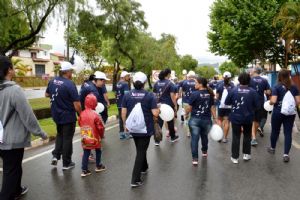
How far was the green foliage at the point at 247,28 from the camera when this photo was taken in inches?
1126

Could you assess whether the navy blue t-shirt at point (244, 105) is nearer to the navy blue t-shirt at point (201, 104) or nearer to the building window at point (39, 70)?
the navy blue t-shirt at point (201, 104)

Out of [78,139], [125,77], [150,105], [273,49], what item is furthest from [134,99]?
[273,49]

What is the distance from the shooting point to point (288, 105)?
7.70 m

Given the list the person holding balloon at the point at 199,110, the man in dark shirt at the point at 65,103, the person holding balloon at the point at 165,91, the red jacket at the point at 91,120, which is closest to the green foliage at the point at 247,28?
the person holding balloon at the point at 165,91

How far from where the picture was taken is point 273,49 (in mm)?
32938

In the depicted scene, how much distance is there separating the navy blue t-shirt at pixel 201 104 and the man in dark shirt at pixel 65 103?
2.21m

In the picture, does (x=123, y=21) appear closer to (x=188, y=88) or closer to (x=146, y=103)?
(x=188, y=88)

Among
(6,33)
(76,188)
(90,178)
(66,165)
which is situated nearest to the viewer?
(76,188)

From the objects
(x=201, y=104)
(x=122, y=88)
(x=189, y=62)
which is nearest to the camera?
(x=201, y=104)

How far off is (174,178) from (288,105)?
8.85ft

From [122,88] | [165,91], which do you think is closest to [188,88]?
[165,91]

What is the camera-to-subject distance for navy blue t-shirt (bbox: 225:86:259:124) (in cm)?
773

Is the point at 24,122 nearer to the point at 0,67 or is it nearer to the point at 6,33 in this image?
the point at 0,67

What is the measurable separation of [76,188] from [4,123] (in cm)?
181
